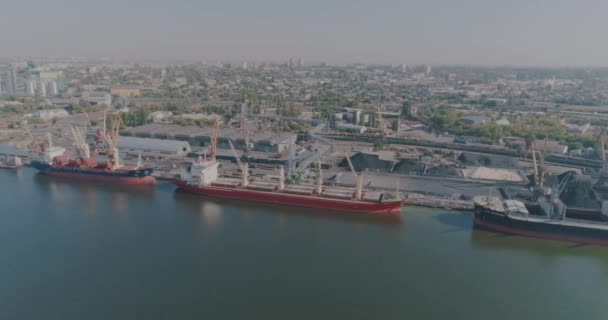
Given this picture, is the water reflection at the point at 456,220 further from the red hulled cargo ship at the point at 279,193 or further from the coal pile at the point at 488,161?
the coal pile at the point at 488,161

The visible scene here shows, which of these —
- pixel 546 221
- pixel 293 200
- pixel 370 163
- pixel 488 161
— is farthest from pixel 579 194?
pixel 293 200

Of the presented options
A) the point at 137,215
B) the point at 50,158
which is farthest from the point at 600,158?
the point at 50,158

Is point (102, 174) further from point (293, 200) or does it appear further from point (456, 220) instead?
point (456, 220)

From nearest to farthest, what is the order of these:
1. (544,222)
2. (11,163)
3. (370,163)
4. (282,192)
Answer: (544,222), (282,192), (370,163), (11,163)

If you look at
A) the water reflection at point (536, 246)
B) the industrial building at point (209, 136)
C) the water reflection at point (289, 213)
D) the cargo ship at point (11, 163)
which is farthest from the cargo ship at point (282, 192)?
the cargo ship at point (11, 163)

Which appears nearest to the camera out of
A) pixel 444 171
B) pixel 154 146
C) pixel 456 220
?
pixel 456 220

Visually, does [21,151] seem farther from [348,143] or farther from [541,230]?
[541,230]
